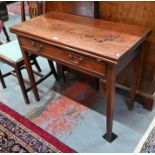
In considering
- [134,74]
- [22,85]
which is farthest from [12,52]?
[134,74]

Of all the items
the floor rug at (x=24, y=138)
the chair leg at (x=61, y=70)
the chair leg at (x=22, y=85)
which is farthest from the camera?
the chair leg at (x=61, y=70)

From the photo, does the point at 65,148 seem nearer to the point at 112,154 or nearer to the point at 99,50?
the point at 112,154

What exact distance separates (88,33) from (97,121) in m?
0.79

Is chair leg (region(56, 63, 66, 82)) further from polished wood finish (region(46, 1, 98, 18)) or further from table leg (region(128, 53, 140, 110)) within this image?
table leg (region(128, 53, 140, 110))

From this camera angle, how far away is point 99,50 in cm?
121

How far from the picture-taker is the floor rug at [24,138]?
157 centimetres

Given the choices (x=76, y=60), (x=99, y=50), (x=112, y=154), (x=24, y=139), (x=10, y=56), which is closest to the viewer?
(x=99, y=50)

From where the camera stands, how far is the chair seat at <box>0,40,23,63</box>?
184 centimetres

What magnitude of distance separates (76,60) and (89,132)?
680mm

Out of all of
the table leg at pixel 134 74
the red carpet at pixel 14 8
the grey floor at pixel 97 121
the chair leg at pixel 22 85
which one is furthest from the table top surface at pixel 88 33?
the red carpet at pixel 14 8

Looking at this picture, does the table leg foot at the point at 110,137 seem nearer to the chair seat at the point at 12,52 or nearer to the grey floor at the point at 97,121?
the grey floor at the point at 97,121

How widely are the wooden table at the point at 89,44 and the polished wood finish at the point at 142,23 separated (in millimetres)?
70

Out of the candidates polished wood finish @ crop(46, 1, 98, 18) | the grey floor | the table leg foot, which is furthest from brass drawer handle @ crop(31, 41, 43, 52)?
the table leg foot

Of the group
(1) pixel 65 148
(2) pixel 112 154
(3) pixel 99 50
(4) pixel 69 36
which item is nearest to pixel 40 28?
(4) pixel 69 36
